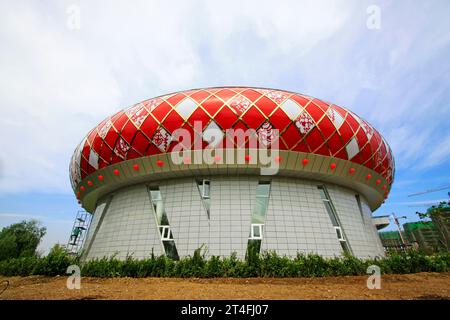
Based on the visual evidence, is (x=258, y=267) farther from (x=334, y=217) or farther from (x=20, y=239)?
(x=20, y=239)

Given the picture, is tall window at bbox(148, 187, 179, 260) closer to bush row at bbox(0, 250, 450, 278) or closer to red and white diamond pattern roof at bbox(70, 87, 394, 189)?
red and white diamond pattern roof at bbox(70, 87, 394, 189)

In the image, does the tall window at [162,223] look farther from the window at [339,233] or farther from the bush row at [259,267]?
the window at [339,233]

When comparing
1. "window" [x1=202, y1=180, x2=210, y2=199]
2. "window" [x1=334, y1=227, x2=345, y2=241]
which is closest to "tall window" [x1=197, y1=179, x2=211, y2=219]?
"window" [x1=202, y1=180, x2=210, y2=199]

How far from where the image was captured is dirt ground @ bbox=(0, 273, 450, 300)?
6.96 metres

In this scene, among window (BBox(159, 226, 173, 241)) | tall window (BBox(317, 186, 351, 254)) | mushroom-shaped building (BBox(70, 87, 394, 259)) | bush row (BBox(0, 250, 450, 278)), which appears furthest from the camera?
tall window (BBox(317, 186, 351, 254))

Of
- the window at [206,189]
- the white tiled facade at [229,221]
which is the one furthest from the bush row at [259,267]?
the window at [206,189]

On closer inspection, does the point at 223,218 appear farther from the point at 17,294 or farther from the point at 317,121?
the point at 17,294

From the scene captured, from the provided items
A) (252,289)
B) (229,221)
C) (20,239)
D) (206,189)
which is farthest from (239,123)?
(20,239)

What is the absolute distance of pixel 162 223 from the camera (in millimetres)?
14945

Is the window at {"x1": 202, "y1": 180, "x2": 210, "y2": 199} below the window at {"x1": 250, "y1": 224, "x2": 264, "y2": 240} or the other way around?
the other way around

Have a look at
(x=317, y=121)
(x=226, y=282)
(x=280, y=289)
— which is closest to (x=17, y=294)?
(x=226, y=282)

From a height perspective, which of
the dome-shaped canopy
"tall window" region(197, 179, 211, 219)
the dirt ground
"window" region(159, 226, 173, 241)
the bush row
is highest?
the dome-shaped canopy

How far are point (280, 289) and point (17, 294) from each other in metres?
8.58

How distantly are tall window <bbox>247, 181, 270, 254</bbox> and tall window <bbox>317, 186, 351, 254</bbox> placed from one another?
4166mm
